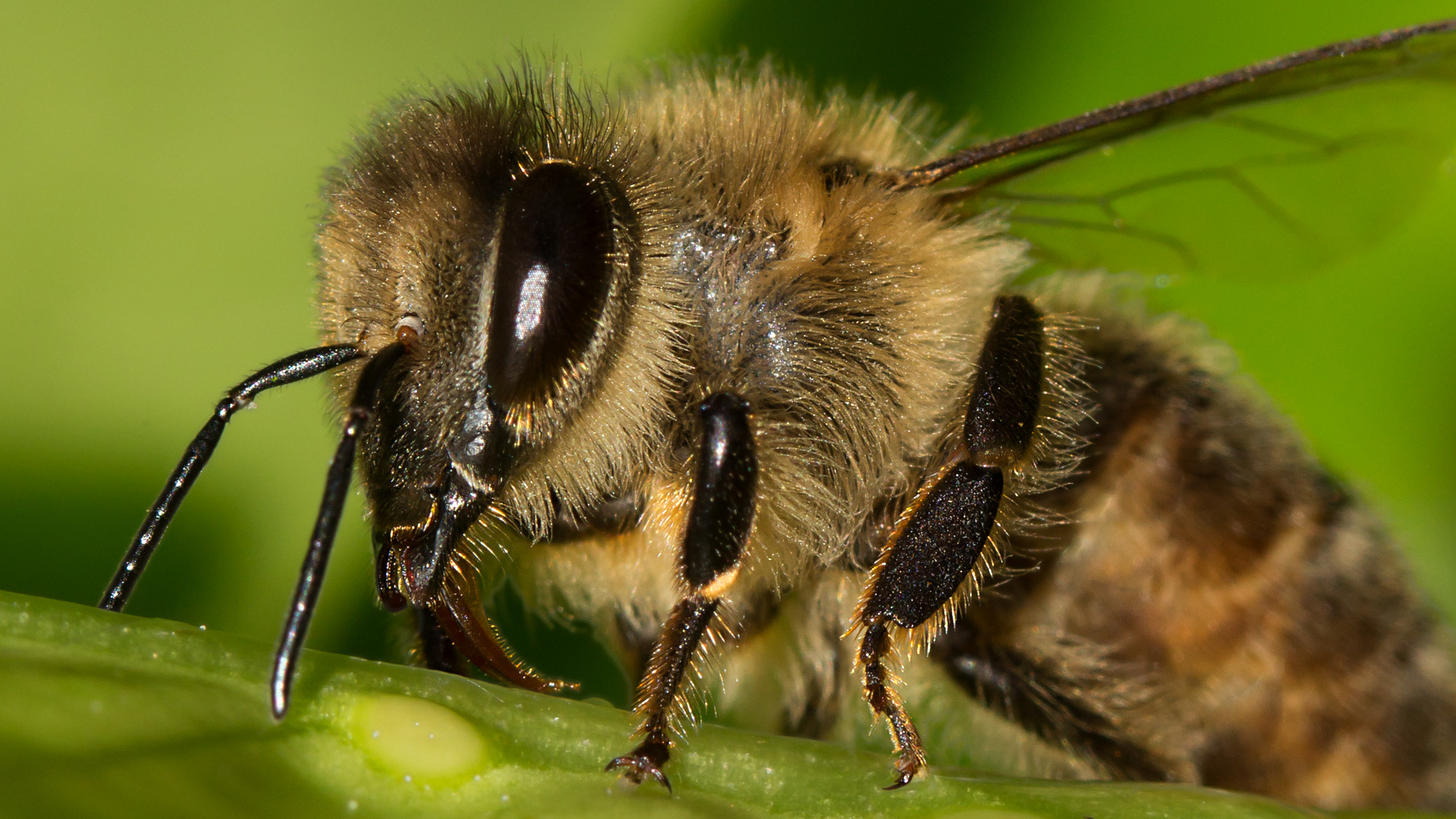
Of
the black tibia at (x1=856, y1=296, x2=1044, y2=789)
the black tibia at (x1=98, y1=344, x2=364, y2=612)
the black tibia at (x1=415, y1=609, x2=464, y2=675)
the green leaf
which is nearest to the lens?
the green leaf

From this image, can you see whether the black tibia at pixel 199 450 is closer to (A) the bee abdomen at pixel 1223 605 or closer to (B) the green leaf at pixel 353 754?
(B) the green leaf at pixel 353 754

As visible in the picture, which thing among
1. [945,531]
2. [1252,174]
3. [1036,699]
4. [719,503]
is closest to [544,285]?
[719,503]

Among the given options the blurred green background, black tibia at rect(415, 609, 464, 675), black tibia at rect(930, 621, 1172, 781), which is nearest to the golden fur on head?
black tibia at rect(930, 621, 1172, 781)

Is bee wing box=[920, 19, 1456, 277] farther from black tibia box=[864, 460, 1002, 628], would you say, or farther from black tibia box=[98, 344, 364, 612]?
black tibia box=[98, 344, 364, 612]

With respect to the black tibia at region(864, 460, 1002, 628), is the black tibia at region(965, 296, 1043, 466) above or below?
above

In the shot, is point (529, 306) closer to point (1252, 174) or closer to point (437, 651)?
point (437, 651)

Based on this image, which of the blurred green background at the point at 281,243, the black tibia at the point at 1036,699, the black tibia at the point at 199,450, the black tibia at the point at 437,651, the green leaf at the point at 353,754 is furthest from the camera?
the blurred green background at the point at 281,243

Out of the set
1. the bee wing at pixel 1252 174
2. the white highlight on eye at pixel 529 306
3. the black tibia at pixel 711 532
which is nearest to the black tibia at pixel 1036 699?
the black tibia at pixel 711 532
